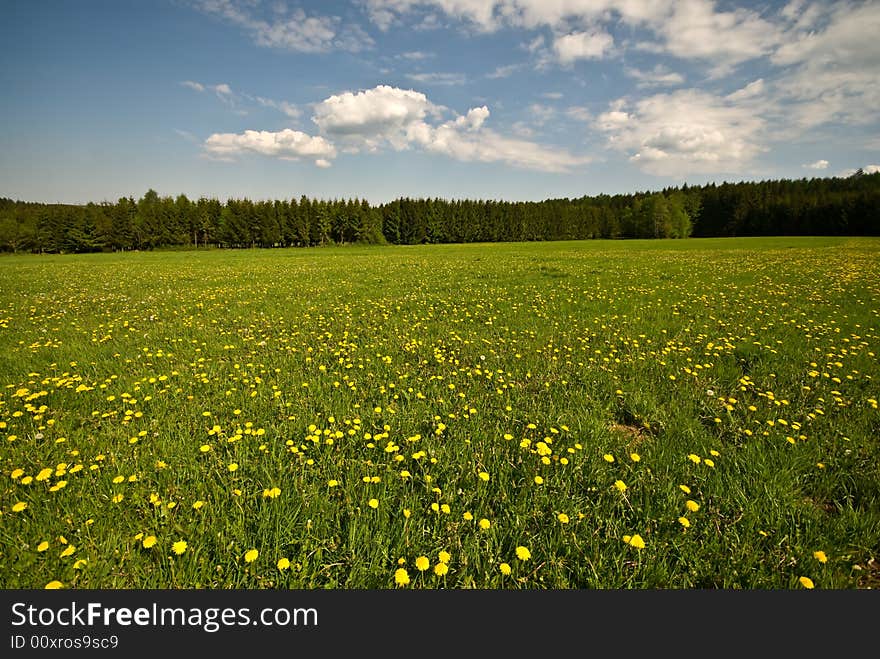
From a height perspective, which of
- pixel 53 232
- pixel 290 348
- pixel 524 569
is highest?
pixel 53 232

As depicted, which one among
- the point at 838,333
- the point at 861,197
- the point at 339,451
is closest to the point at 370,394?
the point at 339,451

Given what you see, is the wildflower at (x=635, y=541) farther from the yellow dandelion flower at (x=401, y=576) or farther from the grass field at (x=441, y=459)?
the yellow dandelion flower at (x=401, y=576)

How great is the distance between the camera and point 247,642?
6.21 ft

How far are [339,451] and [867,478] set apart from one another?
430 cm

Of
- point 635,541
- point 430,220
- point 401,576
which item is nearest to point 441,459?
point 401,576

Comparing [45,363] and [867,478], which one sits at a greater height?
[45,363]

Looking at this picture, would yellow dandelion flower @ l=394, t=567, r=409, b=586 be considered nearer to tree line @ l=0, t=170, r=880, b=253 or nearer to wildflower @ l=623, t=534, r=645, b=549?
wildflower @ l=623, t=534, r=645, b=549

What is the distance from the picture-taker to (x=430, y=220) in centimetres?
8988

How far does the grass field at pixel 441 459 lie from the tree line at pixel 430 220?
78.7m

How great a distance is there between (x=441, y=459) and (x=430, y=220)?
9120cm

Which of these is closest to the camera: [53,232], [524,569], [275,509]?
[524,569]

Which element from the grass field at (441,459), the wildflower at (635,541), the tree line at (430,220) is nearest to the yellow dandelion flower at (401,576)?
the grass field at (441,459)

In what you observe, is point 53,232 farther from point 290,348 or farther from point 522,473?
point 522,473

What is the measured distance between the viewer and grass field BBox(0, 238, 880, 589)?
7.11 ft
